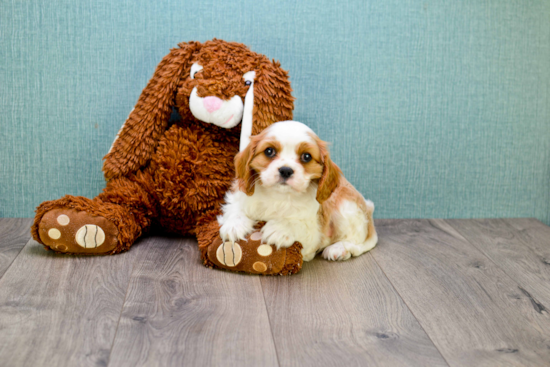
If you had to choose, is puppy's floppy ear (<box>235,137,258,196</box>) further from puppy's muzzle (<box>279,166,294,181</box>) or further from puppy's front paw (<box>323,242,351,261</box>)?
puppy's front paw (<box>323,242,351,261</box>)

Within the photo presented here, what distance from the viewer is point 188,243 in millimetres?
1778

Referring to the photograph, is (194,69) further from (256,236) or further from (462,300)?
(462,300)

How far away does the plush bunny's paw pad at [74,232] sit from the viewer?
1.56 meters

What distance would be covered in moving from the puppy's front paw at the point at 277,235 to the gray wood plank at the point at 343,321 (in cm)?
10

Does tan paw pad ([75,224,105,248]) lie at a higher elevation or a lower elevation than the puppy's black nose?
lower

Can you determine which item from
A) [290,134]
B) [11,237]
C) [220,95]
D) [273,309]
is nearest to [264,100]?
[220,95]

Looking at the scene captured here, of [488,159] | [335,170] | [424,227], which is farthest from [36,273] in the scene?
[488,159]

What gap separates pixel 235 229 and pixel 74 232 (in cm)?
47

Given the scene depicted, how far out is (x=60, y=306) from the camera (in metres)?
1.29

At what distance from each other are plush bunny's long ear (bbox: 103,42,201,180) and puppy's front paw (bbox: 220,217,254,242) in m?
0.40

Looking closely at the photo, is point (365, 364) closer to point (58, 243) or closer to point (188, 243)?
→ point (188, 243)

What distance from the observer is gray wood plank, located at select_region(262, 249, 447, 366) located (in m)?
1.13

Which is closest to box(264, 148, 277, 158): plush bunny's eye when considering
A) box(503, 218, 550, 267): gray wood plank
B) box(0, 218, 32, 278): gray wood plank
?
box(0, 218, 32, 278): gray wood plank

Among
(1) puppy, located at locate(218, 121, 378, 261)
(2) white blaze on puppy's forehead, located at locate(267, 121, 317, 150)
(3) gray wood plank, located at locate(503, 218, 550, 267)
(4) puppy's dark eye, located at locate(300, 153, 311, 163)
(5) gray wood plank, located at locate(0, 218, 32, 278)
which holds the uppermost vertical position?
(2) white blaze on puppy's forehead, located at locate(267, 121, 317, 150)
